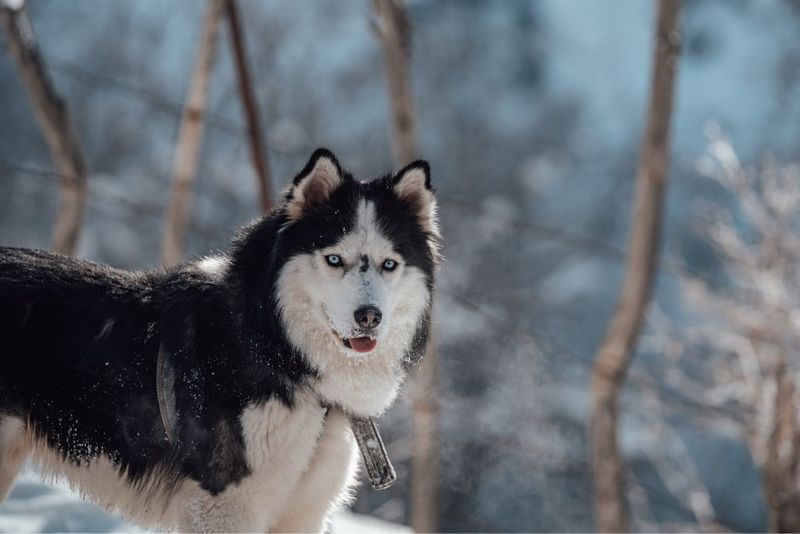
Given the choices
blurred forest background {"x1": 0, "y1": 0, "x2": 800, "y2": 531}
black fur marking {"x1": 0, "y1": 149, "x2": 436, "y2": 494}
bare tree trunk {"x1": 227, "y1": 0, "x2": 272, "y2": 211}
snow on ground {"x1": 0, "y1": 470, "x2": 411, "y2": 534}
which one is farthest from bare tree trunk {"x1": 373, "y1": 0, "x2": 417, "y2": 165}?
blurred forest background {"x1": 0, "y1": 0, "x2": 800, "y2": 531}

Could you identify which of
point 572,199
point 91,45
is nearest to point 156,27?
point 91,45

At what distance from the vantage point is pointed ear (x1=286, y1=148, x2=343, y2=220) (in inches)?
133

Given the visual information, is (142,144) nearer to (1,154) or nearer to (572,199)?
(1,154)

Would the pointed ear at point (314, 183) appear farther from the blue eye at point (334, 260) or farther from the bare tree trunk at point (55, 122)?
the bare tree trunk at point (55, 122)

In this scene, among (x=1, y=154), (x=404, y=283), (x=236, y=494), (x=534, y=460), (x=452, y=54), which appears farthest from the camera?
(x=452, y=54)

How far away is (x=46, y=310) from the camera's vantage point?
3182mm

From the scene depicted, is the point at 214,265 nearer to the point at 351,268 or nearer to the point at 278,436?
the point at 351,268

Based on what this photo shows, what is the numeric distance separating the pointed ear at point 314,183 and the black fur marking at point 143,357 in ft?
0.31

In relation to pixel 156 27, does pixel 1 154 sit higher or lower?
lower

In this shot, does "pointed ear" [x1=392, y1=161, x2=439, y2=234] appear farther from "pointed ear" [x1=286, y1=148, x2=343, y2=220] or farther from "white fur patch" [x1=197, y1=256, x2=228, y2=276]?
"white fur patch" [x1=197, y1=256, x2=228, y2=276]

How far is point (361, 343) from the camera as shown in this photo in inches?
126

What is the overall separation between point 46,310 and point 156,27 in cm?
2683

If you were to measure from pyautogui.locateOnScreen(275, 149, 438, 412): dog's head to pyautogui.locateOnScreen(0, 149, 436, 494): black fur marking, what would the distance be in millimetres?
36

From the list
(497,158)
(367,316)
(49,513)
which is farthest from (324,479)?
(497,158)
